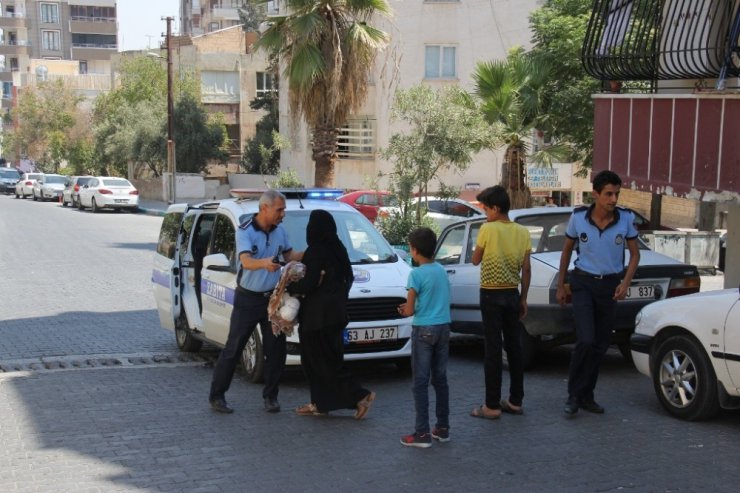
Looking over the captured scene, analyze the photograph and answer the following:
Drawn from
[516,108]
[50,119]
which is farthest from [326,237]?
[50,119]

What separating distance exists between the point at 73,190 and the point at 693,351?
42.4 m

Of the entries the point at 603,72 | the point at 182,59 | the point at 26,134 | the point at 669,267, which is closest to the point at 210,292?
the point at 669,267

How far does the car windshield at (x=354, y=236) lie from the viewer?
9555mm

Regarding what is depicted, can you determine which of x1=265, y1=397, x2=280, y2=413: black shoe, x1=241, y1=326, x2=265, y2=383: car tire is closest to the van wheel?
x1=241, y1=326, x2=265, y2=383: car tire

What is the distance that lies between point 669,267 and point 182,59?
50423 mm

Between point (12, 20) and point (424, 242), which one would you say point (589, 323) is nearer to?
point (424, 242)

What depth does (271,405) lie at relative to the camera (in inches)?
311

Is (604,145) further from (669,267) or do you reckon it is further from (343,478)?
(343,478)

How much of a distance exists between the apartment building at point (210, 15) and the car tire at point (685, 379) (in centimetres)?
8741

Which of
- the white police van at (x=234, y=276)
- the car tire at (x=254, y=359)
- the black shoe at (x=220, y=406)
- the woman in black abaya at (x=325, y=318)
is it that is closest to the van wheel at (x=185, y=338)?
the white police van at (x=234, y=276)

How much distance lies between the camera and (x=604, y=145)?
42.9 ft

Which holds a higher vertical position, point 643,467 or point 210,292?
point 210,292

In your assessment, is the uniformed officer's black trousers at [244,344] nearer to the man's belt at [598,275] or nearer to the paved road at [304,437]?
the paved road at [304,437]

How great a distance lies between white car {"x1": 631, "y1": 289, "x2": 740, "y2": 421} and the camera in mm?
7062
